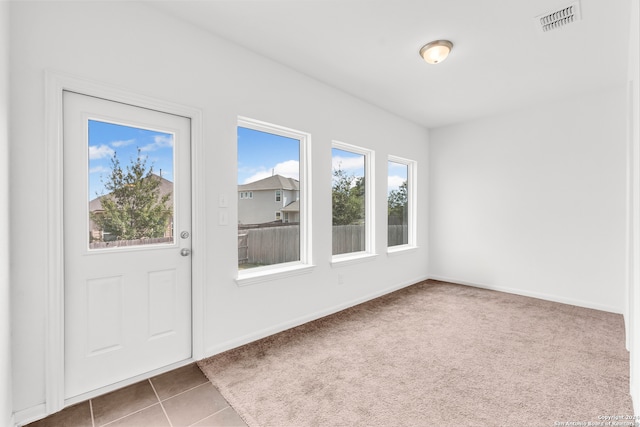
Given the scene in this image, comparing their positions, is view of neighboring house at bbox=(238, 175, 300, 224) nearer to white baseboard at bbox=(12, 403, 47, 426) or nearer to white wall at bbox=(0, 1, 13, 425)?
white wall at bbox=(0, 1, 13, 425)

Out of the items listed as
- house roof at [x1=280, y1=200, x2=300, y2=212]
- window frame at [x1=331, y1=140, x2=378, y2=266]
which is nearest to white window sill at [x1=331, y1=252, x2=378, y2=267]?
window frame at [x1=331, y1=140, x2=378, y2=266]

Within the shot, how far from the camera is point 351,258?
3.86 meters

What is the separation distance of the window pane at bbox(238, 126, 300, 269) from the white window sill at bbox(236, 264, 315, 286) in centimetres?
7

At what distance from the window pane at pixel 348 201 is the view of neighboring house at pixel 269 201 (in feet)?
2.00

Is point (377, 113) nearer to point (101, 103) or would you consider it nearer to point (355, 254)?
point (355, 254)

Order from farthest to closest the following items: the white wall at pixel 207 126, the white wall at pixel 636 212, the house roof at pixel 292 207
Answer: the house roof at pixel 292 207 < the white wall at pixel 207 126 < the white wall at pixel 636 212

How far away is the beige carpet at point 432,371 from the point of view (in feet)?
5.97

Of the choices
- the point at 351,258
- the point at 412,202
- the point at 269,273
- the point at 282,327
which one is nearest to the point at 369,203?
the point at 351,258

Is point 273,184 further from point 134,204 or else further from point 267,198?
point 134,204

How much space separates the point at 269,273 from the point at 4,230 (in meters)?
1.86

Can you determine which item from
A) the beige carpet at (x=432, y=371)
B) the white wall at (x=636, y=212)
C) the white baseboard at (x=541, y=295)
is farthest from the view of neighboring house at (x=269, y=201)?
the white baseboard at (x=541, y=295)

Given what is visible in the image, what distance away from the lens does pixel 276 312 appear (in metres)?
2.99

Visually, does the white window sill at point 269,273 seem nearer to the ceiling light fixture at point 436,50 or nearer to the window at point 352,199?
the window at point 352,199

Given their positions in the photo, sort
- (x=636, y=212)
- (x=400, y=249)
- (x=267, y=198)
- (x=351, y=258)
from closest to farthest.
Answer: (x=636, y=212)
(x=267, y=198)
(x=351, y=258)
(x=400, y=249)
